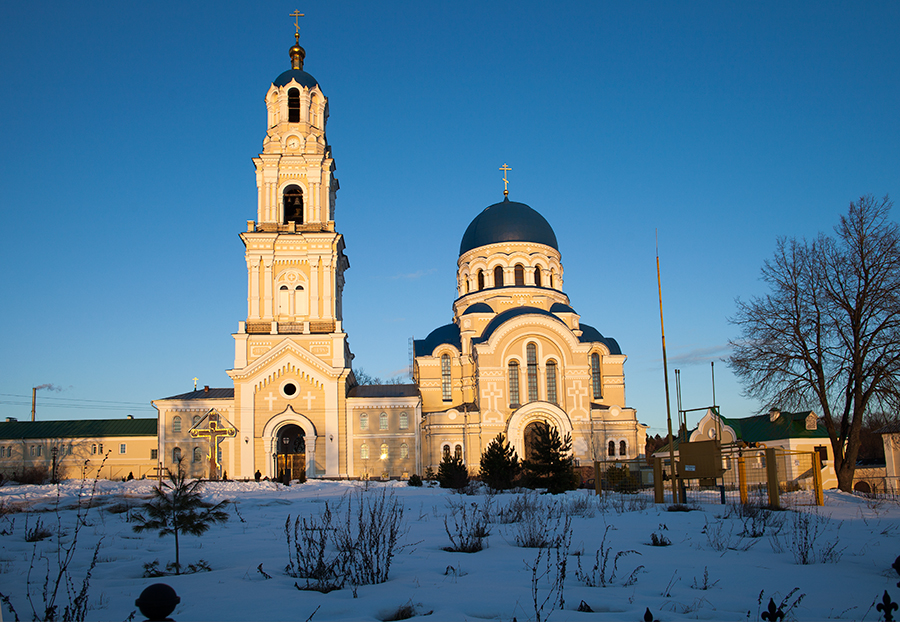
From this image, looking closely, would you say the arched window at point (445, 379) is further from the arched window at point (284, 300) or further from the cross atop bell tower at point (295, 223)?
the arched window at point (284, 300)

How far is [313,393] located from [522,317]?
13291 millimetres

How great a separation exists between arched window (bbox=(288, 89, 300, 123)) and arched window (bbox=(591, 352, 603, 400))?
24986mm

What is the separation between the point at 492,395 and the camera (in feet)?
140

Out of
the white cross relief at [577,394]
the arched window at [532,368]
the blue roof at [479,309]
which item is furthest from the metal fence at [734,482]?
the blue roof at [479,309]

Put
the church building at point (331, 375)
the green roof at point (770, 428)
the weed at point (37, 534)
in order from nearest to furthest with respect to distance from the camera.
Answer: the weed at point (37, 534), the green roof at point (770, 428), the church building at point (331, 375)

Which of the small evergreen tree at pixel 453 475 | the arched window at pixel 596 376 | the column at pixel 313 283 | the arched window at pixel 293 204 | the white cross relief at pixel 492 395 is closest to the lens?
the small evergreen tree at pixel 453 475

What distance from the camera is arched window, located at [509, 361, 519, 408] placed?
43281mm

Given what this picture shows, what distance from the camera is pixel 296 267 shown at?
138 feet

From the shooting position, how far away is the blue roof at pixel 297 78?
4422 centimetres

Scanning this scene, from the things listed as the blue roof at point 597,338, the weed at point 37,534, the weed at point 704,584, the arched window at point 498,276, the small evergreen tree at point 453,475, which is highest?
the arched window at point 498,276

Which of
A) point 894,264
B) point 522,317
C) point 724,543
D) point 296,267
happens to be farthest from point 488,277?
point 724,543

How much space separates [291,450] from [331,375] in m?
5.13

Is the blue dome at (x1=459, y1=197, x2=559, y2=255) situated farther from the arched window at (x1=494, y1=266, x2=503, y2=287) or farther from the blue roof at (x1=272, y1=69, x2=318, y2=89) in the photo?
the blue roof at (x1=272, y1=69, x2=318, y2=89)

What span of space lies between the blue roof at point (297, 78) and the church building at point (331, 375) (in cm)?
12
